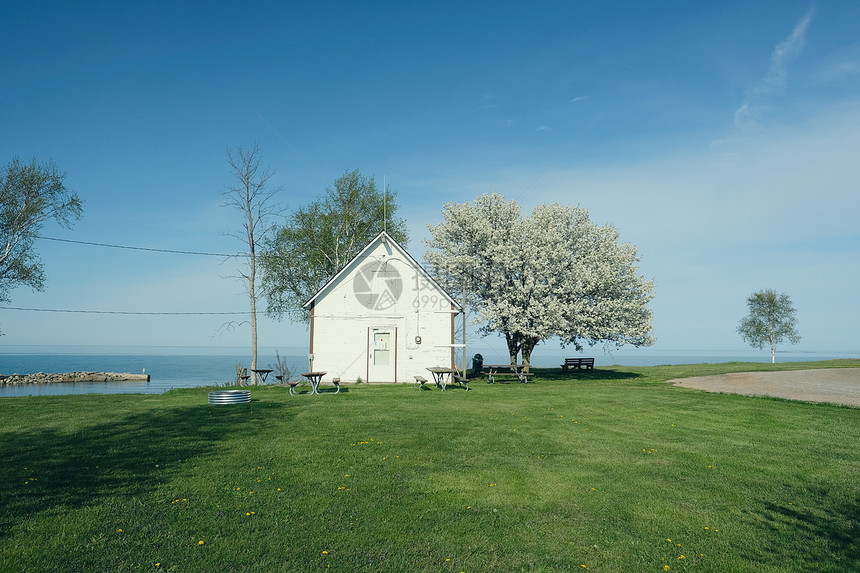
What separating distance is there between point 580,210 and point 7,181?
1501 inches

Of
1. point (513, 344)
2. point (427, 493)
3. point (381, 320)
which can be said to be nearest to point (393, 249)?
point (381, 320)

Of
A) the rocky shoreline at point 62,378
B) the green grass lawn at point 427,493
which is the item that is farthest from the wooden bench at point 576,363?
the rocky shoreline at point 62,378

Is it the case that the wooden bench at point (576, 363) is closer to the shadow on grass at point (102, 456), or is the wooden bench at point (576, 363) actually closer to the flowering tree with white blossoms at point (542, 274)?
the flowering tree with white blossoms at point (542, 274)

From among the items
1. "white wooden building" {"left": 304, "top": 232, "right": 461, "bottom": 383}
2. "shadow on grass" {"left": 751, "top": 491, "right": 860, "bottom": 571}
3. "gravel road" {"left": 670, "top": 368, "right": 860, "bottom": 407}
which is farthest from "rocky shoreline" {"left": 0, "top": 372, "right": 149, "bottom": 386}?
"shadow on grass" {"left": 751, "top": 491, "right": 860, "bottom": 571}

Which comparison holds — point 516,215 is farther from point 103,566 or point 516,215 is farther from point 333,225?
point 103,566

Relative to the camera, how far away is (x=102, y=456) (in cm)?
945

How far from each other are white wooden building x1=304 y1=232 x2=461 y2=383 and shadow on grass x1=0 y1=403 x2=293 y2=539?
36.5ft

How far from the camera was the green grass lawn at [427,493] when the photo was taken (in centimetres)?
554

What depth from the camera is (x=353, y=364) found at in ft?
85.4

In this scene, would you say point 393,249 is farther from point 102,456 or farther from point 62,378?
point 62,378

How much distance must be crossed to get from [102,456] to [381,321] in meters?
17.2

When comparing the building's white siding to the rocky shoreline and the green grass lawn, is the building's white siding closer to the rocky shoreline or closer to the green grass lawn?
the green grass lawn

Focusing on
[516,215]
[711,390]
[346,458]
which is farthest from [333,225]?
[346,458]

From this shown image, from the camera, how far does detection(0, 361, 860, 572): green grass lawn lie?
18.2 ft
